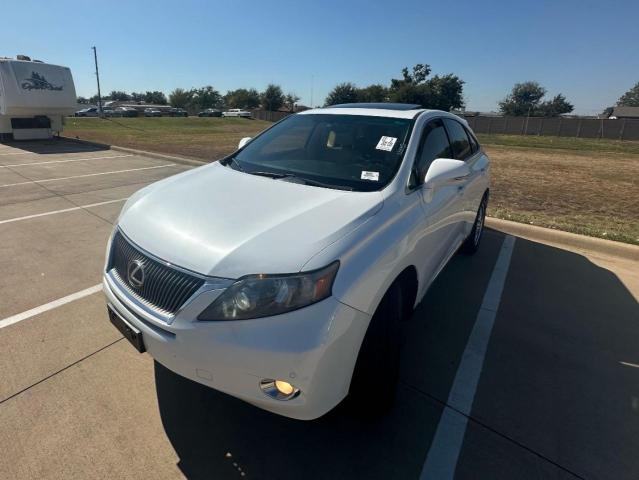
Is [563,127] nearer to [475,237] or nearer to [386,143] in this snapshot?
[475,237]

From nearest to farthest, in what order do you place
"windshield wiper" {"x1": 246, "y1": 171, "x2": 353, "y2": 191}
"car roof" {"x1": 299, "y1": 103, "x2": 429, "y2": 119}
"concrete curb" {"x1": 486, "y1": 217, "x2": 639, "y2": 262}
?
"windshield wiper" {"x1": 246, "y1": 171, "x2": 353, "y2": 191}
"car roof" {"x1": 299, "y1": 103, "x2": 429, "y2": 119}
"concrete curb" {"x1": 486, "y1": 217, "x2": 639, "y2": 262}

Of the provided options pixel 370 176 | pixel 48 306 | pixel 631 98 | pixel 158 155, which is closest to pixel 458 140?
pixel 370 176

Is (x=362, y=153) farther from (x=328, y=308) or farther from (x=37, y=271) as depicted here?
(x=37, y=271)

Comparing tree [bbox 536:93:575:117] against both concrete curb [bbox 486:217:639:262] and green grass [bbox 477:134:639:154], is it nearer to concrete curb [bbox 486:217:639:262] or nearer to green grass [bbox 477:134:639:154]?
green grass [bbox 477:134:639:154]

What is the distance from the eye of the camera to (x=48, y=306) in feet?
10.7

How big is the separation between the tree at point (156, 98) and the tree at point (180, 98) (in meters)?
7.87

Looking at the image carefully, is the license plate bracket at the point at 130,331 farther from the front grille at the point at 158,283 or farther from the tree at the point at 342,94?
the tree at the point at 342,94

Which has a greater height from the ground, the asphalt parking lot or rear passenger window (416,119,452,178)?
rear passenger window (416,119,452,178)

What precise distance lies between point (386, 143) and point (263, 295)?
1651mm

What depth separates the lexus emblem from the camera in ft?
6.48

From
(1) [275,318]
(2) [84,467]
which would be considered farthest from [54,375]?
(1) [275,318]

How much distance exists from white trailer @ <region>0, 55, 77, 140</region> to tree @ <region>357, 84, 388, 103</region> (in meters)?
57.3

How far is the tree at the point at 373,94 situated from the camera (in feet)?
219

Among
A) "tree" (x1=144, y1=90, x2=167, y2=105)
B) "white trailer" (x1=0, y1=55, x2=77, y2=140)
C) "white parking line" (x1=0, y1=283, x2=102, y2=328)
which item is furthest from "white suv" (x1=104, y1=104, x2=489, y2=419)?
"tree" (x1=144, y1=90, x2=167, y2=105)
